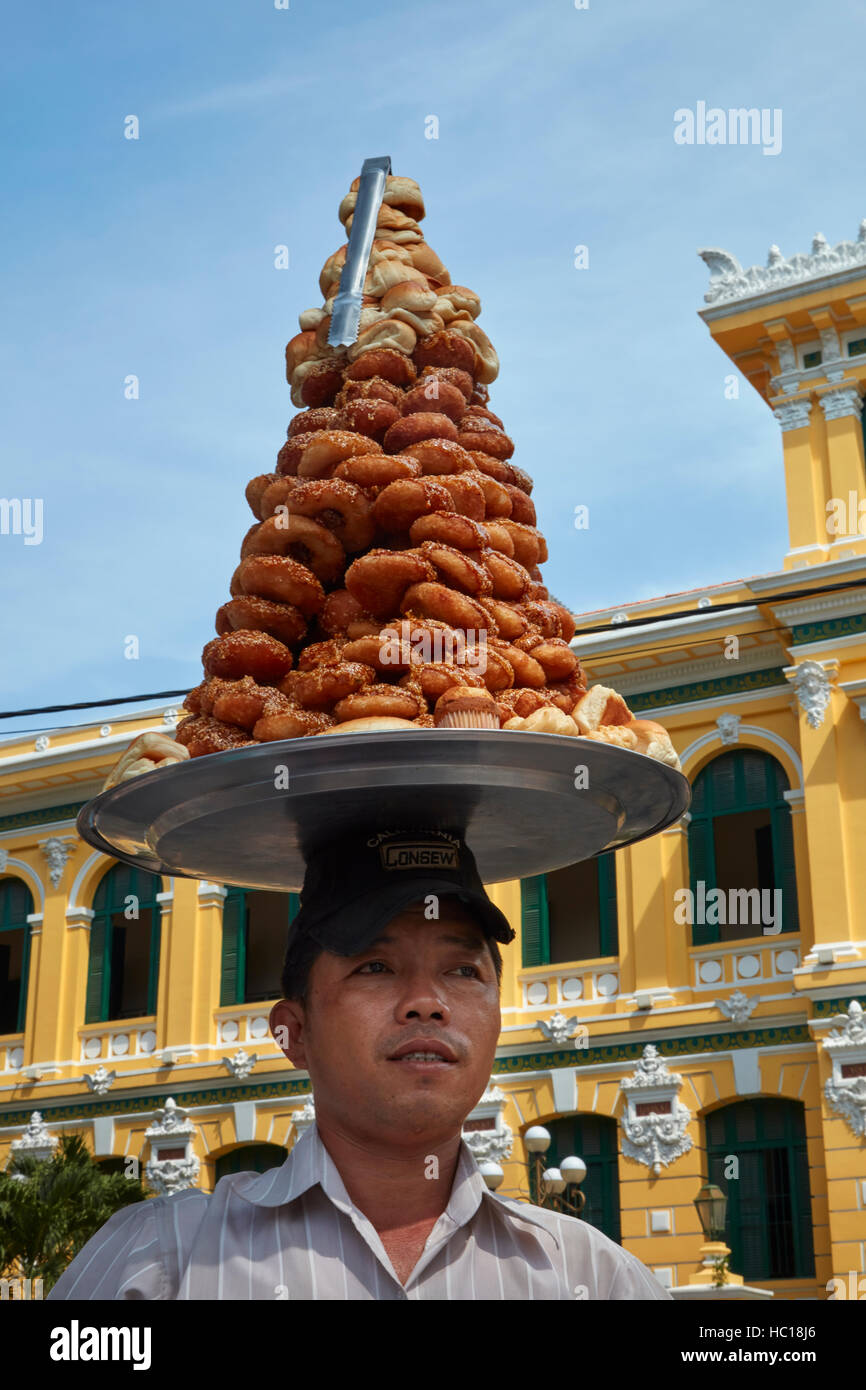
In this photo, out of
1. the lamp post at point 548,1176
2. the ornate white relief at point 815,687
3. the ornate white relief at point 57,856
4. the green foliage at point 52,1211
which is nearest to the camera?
the green foliage at point 52,1211

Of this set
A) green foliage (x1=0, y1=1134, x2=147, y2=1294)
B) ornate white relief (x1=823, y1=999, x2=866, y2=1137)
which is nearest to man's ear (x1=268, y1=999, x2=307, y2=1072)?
green foliage (x1=0, y1=1134, x2=147, y2=1294)

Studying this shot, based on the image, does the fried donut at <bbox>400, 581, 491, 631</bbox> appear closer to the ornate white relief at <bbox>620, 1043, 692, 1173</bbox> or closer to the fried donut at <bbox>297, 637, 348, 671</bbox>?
the fried donut at <bbox>297, 637, 348, 671</bbox>

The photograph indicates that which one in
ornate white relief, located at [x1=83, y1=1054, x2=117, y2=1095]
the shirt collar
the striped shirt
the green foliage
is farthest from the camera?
ornate white relief, located at [x1=83, y1=1054, x2=117, y2=1095]

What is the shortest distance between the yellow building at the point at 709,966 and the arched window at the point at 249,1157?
38mm

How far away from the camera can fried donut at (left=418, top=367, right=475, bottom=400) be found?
324 centimetres

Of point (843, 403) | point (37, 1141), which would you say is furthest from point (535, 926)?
point (37, 1141)

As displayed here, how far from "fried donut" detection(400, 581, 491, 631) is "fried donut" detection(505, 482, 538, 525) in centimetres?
48

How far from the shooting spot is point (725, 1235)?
15680 millimetres

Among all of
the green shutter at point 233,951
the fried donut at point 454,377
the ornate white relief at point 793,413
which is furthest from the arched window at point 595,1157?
the fried donut at point 454,377

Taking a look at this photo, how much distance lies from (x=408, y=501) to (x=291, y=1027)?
3.16 ft

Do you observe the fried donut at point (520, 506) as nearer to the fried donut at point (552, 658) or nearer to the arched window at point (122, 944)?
the fried donut at point (552, 658)

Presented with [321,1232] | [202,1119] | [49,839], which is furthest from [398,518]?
[49,839]

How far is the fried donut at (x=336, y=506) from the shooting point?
9.68ft

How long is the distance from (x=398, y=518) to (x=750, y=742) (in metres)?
14.6
